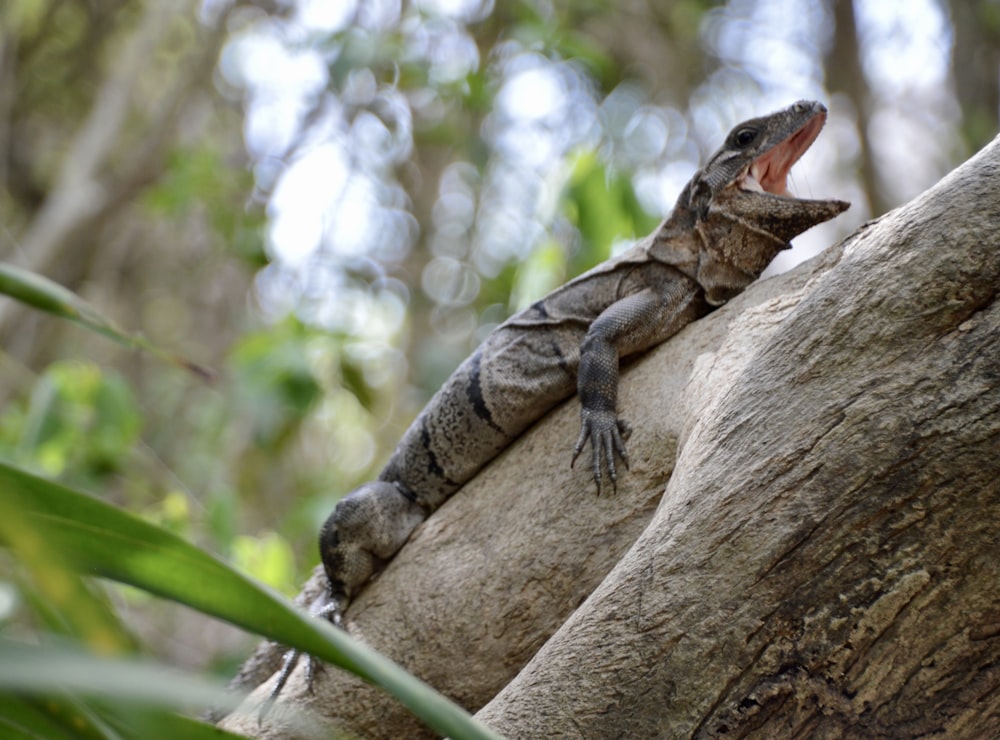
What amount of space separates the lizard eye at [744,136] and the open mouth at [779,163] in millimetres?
86

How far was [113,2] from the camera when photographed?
36.2 feet

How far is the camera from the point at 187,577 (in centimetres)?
102

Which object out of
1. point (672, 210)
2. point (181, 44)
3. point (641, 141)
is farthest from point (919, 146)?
point (672, 210)

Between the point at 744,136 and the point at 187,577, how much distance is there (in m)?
3.23

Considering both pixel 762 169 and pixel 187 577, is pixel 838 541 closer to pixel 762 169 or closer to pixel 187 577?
pixel 187 577

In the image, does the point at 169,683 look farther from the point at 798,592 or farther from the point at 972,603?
→ the point at 972,603

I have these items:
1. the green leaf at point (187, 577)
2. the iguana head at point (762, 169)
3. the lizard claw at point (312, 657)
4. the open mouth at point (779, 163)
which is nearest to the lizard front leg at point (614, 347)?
the iguana head at point (762, 169)

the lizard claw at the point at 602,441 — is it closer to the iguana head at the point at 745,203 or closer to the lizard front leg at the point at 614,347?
the lizard front leg at the point at 614,347

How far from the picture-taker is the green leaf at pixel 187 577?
3.01ft

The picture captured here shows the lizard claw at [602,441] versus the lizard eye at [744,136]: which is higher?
the lizard eye at [744,136]

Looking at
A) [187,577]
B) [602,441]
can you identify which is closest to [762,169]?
[602,441]

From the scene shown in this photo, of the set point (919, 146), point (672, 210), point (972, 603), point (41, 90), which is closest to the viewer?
point (972, 603)

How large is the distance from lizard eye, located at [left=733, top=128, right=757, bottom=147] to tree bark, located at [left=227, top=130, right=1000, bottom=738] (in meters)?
1.37

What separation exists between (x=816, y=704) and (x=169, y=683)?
5.16ft
